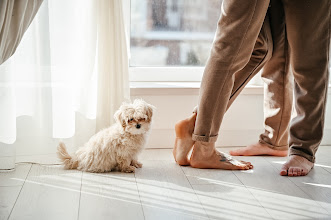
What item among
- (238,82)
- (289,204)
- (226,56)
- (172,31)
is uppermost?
(172,31)

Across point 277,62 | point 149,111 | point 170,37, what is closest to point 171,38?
point 170,37

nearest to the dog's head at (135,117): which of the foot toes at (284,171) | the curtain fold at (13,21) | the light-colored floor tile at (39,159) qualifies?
the light-colored floor tile at (39,159)

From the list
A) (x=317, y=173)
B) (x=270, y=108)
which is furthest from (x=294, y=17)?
(x=317, y=173)

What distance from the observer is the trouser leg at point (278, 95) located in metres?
2.15

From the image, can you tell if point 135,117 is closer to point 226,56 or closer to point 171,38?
point 226,56

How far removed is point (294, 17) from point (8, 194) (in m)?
1.30

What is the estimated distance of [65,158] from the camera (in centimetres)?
198

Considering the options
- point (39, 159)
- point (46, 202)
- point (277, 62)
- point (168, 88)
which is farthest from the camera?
point (168, 88)

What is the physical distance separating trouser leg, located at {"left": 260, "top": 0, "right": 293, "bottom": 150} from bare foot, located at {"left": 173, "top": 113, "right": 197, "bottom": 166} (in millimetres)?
431

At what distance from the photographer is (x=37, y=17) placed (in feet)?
6.51

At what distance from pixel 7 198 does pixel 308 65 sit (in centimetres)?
130

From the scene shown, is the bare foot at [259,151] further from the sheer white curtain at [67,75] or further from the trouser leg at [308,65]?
the sheer white curtain at [67,75]

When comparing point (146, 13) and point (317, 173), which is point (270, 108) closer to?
point (317, 173)

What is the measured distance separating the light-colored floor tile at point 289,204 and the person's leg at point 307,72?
8.5 inches
